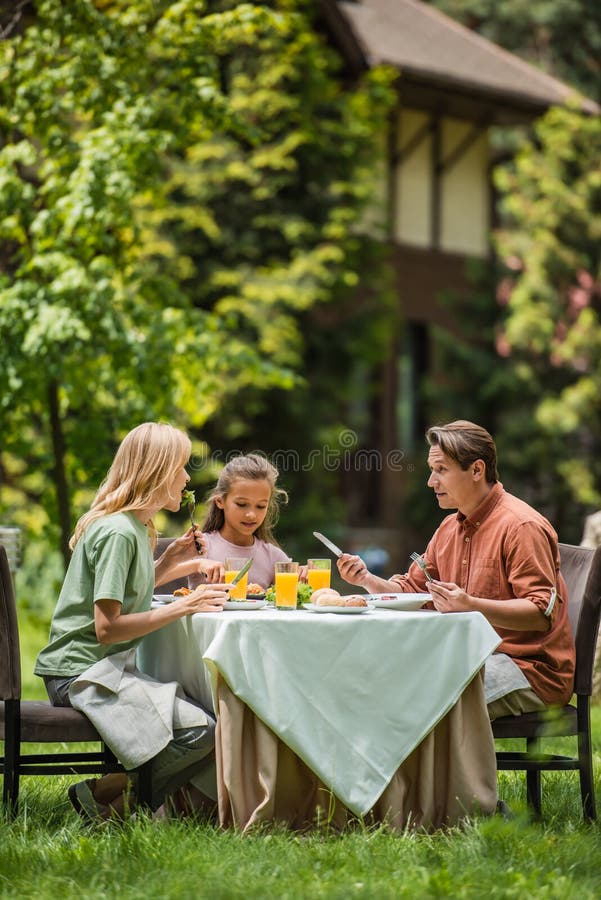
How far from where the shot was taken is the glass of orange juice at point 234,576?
A: 4.79 m

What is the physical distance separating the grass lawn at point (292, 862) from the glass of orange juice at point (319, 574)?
3.10 ft

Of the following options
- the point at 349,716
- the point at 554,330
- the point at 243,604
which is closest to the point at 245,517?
the point at 243,604

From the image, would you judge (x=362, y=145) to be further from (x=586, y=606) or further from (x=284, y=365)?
(x=586, y=606)

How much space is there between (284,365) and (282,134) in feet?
9.08

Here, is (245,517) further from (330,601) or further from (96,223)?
(96,223)

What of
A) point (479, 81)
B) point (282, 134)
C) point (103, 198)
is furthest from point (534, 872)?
point (479, 81)

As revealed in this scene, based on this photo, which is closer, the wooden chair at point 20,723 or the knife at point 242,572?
the wooden chair at point 20,723

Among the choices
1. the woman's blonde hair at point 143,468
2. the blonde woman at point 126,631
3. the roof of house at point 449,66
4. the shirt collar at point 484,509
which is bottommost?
the blonde woman at point 126,631

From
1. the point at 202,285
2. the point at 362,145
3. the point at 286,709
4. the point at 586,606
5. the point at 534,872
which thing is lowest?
the point at 534,872

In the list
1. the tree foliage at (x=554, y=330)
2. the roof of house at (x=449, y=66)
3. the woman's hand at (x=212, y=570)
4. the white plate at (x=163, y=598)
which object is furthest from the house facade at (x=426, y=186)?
the woman's hand at (x=212, y=570)

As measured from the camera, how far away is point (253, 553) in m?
5.57

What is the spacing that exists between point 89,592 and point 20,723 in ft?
1.58

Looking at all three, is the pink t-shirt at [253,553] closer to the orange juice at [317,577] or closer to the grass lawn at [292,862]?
the orange juice at [317,577]

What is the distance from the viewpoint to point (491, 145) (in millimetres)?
22375
